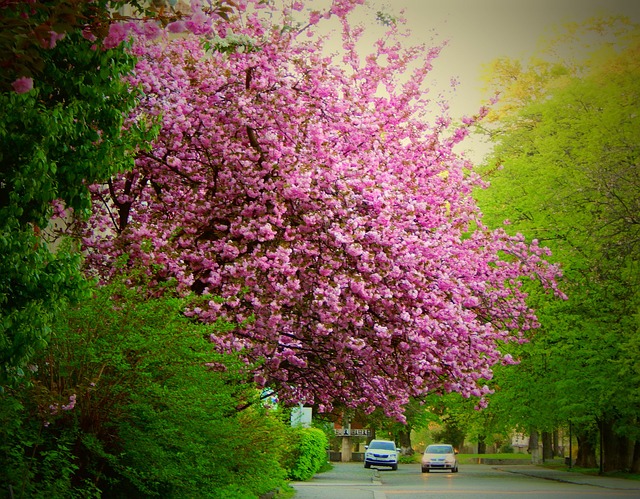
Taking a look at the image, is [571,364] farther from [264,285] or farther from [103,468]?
[103,468]

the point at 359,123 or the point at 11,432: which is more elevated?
the point at 359,123

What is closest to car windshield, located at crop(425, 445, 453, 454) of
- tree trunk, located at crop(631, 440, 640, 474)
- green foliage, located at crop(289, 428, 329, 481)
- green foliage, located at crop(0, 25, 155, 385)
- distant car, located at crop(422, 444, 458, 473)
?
distant car, located at crop(422, 444, 458, 473)

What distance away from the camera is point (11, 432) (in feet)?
28.2

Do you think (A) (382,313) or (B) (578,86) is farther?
(B) (578,86)

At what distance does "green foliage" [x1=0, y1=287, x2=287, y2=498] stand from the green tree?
57.8 feet

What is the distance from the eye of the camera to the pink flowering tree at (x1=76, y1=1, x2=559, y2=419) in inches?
545

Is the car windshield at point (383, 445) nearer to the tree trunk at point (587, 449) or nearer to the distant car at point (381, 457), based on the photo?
the distant car at point (381, 457)

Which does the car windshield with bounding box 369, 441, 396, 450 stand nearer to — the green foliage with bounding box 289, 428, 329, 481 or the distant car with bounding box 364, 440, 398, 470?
the distant car with bounding box 364, 440, 398, 470

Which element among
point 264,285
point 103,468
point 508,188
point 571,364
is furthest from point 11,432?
point 508,188

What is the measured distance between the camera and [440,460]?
47.0 meters

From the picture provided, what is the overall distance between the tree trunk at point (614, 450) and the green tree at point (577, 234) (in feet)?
0.12

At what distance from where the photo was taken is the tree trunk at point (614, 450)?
3916 cm

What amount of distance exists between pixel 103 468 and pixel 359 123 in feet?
22.6

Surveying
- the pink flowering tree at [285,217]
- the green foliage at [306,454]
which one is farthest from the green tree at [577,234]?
the pink flowering tree at [285,217]
